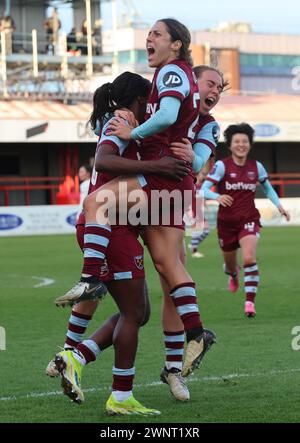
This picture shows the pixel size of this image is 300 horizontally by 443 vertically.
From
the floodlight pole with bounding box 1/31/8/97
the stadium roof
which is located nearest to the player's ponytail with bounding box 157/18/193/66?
the stadium roof

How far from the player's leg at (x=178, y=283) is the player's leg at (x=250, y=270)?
5137mm

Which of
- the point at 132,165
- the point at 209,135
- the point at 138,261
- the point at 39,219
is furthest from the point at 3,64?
the point at 138,261

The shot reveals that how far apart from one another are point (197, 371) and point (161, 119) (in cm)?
241

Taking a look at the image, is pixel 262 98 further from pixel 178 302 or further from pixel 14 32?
pixel 178 302

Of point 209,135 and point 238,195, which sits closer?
point 209,135

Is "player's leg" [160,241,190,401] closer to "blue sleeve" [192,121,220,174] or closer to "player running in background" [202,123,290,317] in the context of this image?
"blue sleeve" [192,121,220,174]

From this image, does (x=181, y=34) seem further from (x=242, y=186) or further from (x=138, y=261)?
(x=242, y=186)

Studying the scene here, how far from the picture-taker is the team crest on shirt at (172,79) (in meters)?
6.40

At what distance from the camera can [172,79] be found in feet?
21.1

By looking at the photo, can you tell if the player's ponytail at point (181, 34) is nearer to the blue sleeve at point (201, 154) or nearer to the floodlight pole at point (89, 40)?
the blue sleeve at point (201, 154)

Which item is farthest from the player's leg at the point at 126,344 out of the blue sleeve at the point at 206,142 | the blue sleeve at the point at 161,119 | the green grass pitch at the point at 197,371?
the blue sleeve at the point at 206,142

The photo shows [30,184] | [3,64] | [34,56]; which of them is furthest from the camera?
[34,56]

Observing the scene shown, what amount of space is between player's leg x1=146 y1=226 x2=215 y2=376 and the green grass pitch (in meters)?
0.42

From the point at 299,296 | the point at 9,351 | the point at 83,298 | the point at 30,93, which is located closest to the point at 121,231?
the point at 83,298
